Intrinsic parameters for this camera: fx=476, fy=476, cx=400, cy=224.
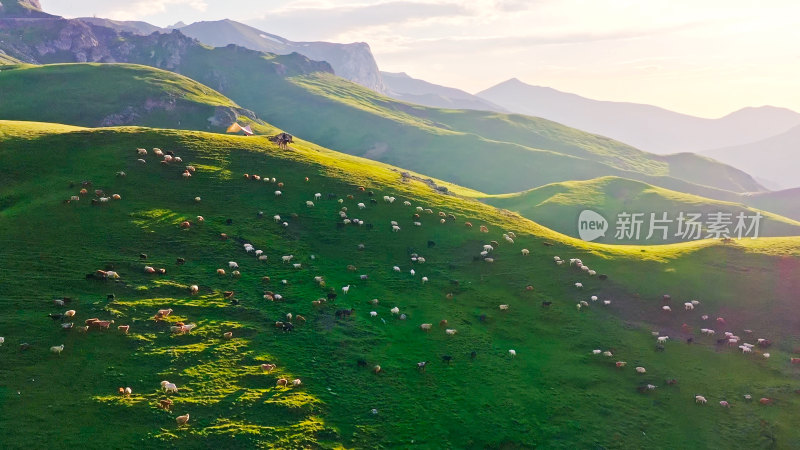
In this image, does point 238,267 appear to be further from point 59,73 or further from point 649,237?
point 59,73

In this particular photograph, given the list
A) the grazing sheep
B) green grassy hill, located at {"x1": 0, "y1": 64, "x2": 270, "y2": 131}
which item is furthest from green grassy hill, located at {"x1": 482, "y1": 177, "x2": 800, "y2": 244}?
green grassy hill, located at {"x1": 0, "y1": 64, "x2": 270, "y2": 131}

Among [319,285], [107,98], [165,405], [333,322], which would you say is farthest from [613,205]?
[107,98]

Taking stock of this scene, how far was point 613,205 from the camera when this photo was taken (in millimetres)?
138750

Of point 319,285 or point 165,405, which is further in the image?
point 319,285

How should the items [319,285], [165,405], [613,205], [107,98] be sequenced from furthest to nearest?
[107,98]
[613,205]
[319,285]
[165,405]

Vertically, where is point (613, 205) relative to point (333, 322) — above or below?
above

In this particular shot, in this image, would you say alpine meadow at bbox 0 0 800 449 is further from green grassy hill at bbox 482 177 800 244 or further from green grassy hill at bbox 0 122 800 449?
green grassy hill at bbox 482 177 800 244

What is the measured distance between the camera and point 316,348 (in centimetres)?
3553

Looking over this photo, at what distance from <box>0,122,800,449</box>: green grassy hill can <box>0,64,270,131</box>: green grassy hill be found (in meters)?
103

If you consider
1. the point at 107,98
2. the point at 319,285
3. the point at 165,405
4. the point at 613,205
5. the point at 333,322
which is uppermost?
the point at 107,98

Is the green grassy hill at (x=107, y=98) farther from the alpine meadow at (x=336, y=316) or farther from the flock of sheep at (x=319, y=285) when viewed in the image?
the flock of sheep at (x=319, y=285)

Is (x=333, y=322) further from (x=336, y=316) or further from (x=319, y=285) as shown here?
(x=319, y=285)

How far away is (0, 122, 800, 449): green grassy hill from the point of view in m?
28.3

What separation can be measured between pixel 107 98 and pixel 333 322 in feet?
538
